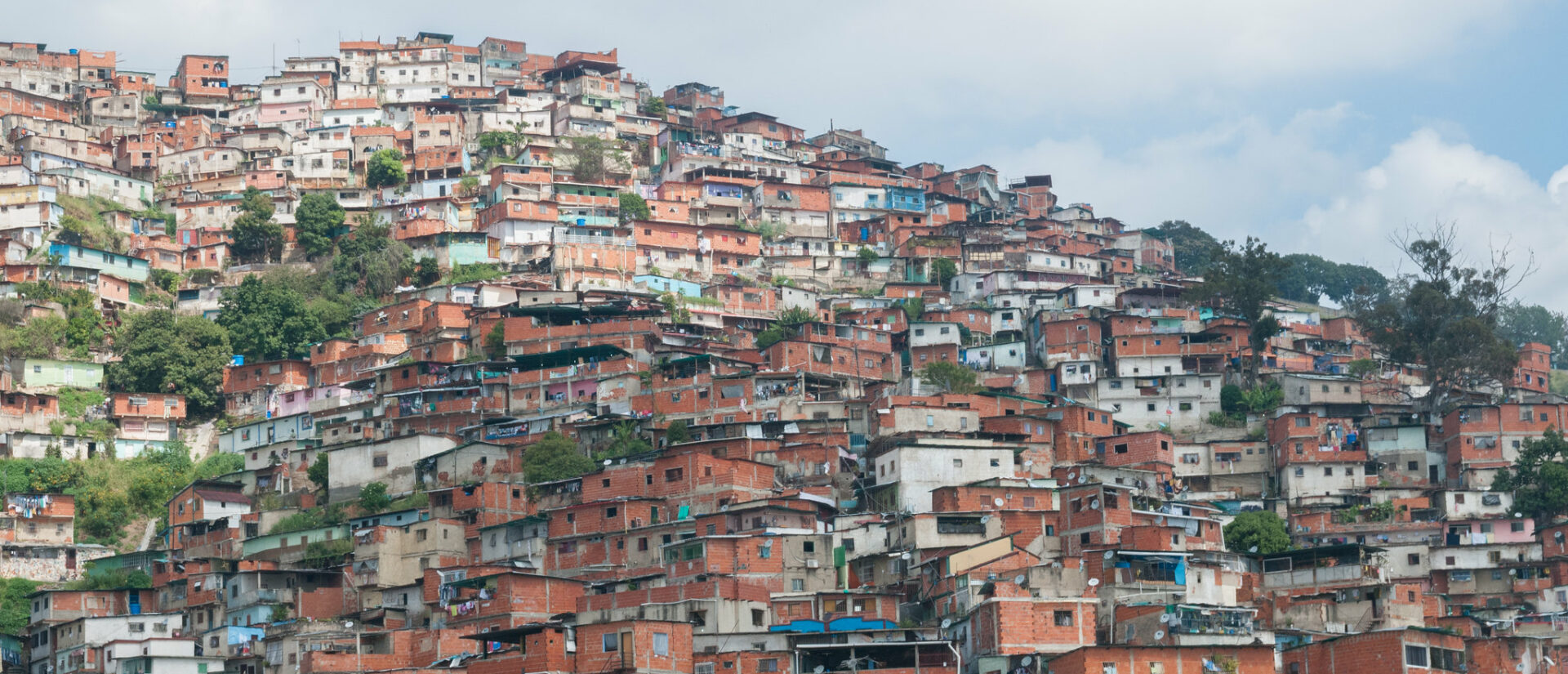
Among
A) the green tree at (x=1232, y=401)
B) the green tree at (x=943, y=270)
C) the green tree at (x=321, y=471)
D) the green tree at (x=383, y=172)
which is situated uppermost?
the green tree at (x=383, y=172)

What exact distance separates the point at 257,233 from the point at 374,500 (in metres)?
26.5

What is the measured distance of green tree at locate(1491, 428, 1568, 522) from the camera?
2272 inches

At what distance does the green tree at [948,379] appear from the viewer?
2425 inches

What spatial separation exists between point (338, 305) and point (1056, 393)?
1069 inches

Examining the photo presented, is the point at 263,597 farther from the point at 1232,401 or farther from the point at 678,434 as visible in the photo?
the point at 1232,401

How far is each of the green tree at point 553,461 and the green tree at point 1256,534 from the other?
17988 mm

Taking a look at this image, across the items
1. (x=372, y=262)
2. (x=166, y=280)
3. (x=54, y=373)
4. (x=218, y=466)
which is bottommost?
(x=218, y=466)

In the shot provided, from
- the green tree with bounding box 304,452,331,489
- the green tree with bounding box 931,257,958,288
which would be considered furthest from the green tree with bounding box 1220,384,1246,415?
the green tree with bounding box 304,452,331,489

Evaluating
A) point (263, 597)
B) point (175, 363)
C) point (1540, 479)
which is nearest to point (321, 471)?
point (263, 597)

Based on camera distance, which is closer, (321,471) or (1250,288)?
(321,471)

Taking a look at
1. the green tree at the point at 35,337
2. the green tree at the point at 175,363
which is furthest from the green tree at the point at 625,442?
the green tree at the point at 35,337

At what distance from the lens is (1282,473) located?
6022 cm

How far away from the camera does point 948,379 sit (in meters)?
61.9

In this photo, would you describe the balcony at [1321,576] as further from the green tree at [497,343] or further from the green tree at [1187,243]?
the green tree at [1187,243]
